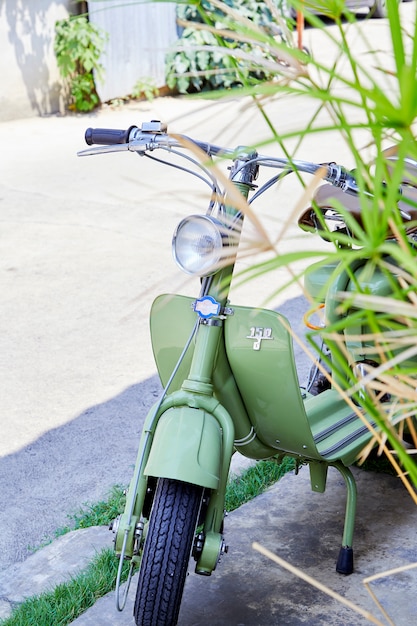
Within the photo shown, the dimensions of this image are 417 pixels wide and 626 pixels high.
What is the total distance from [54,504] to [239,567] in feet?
2.52

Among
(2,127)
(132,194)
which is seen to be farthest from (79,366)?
(2,127)

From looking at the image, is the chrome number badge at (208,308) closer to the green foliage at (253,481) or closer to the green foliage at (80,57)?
the green foliage at (253,481)

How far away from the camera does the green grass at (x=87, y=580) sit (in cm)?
232

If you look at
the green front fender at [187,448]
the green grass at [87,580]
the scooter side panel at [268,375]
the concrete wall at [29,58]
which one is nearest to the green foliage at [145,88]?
the concrete wall at [29,58]

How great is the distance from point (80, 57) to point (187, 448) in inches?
322

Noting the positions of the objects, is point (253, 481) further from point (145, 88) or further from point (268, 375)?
point (145, 88)

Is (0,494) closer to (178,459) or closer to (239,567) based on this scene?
(239,567)

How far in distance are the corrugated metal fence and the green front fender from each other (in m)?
8.16

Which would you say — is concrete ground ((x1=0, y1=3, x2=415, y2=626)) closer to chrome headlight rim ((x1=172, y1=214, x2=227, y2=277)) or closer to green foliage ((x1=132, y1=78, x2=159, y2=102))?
chrome headlight rim ((x1=172, y1=214, x2=227, y2=277))

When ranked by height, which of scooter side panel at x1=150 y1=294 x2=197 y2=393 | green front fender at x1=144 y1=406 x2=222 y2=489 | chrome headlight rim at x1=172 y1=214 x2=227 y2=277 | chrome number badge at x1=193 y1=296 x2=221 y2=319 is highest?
chrome headlight rim at x1=172 y1=214 x2=227 y2=277

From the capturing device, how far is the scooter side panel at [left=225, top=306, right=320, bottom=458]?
2221 mm

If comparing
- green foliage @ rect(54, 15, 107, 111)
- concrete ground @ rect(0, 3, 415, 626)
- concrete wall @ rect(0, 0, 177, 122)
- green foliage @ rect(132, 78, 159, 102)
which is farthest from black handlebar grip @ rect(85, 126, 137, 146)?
green foliage @ rect(132, 78, 159, 102)

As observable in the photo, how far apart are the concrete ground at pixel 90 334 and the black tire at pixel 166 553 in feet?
0.92

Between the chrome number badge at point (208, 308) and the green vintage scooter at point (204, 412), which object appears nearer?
the green vintage scooter at point (204, 412)
